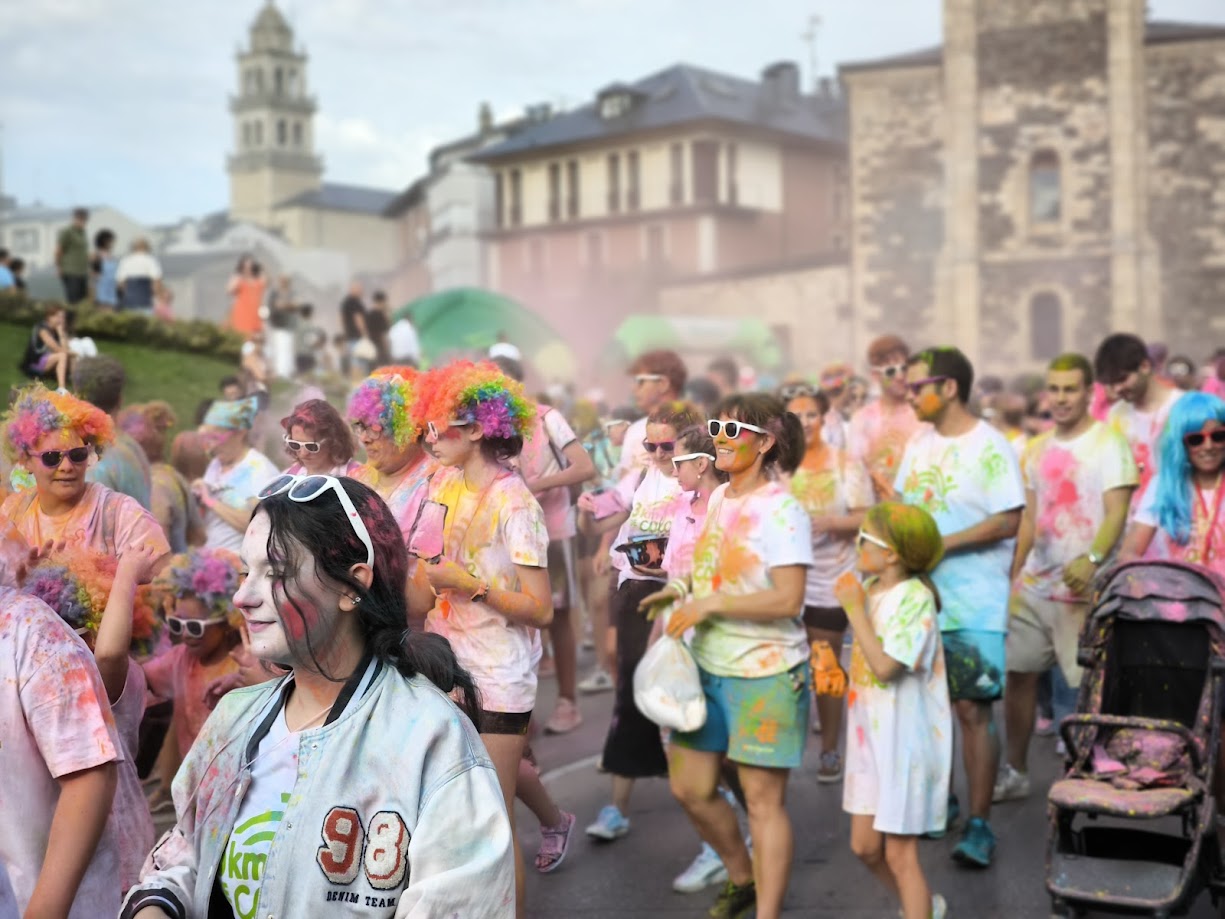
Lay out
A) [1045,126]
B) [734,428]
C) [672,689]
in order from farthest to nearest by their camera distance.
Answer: [1045,126], [734,428], [672,689]

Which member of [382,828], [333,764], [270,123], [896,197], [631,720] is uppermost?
[270,123]

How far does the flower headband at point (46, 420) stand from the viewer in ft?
15.6

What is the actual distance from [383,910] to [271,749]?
1.20ft

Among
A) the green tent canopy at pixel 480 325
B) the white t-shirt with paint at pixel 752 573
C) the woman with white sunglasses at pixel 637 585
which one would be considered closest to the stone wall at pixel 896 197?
the green tent canopy at pixel 480 325

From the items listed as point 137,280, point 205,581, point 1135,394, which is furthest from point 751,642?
point 137,280

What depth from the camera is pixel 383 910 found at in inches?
96.8

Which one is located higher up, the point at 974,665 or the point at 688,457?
the point at 688,457

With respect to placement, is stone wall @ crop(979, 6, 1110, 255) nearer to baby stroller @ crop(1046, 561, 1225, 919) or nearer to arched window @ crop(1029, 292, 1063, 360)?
arched window @ crop(1029, 292, 1063, 360)

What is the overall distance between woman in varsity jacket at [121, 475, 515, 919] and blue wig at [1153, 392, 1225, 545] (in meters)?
4.28

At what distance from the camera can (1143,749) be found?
17.8 feet

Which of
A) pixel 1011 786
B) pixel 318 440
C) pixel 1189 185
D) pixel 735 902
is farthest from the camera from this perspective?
pixel 1189 185

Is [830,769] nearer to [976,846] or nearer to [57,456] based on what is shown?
[976,846]

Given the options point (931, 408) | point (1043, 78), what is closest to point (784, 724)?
point (931, 408)

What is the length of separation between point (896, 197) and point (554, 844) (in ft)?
129
